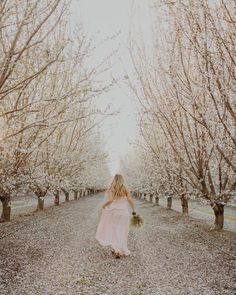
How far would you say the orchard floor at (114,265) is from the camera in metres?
8.55

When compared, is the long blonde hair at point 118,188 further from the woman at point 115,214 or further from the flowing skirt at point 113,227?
the flowing skirt at point 113,227

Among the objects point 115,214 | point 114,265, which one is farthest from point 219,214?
point 114,265

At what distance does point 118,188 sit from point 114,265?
251 cm

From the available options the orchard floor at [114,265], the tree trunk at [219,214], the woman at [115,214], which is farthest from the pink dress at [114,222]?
the tree trunk at [219,214]

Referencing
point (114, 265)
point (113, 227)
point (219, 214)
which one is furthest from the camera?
point (219, 214)

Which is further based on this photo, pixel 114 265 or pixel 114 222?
pixel 114 222

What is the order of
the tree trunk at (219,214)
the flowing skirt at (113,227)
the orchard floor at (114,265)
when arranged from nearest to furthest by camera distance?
the orchard floor at (114,265)
the flowing skirt at (113,227)
the tree trunk at (219,214)

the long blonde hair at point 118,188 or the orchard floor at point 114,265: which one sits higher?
the long blonde hair at point 118,188

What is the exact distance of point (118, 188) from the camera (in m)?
12.7

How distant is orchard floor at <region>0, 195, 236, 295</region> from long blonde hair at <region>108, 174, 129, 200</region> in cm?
169

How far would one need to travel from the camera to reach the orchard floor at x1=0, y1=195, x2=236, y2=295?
28.0 feet

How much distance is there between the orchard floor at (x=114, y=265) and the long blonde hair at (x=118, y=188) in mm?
1687

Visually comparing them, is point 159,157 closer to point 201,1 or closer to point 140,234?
point 140,234

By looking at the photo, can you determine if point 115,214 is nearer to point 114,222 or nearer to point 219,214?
point 114,222
